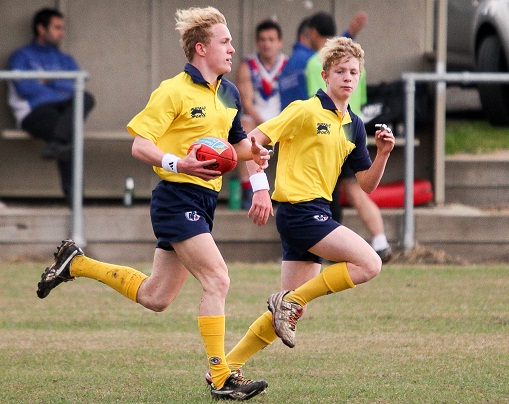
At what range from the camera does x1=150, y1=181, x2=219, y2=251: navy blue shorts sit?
581 centimetres

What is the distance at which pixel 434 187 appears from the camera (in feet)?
39.1

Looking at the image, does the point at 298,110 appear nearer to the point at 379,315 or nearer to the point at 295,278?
the point at 295,278

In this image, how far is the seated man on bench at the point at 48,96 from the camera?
11.1 m

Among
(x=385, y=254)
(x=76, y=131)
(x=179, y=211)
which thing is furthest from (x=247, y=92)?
(x=179, y=211)

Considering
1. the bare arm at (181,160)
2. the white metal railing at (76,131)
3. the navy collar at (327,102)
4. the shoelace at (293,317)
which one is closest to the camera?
the bare arm at (181,160)

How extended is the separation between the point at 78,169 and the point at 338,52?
16.0 feet

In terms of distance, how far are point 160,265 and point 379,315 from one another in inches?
107

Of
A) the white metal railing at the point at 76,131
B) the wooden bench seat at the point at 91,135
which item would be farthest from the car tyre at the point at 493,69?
the white metal railing at the point at 76,131

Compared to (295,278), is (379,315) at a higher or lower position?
lower

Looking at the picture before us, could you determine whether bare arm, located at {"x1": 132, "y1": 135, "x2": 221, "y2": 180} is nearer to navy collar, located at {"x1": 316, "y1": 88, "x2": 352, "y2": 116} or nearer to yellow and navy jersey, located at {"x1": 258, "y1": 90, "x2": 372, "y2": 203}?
yellow and navy jersey, located at {"x1": 258, "y1": 90, "x2": 372, "y2": 203}

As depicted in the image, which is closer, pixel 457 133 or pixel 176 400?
pixel 176 400

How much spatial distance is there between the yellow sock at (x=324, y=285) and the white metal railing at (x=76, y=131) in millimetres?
4843

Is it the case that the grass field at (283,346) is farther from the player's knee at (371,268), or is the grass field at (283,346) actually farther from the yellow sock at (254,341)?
the player's knee at (371,268)

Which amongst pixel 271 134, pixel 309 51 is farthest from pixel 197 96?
pixel 309 51
